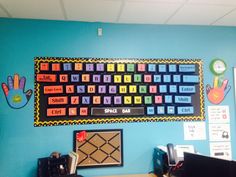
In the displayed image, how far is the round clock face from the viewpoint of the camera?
2875mm

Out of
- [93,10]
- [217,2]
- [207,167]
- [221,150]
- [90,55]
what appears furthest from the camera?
[221,150]

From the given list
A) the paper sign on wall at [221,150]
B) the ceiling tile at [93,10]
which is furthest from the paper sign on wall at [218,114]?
the ceiling tile at [93,10]

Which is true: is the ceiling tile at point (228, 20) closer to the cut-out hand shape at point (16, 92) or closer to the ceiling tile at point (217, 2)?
the ceiling tile at point (217, 2)

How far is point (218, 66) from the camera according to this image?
2.89 meters

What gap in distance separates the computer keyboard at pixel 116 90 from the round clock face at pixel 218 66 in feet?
0.54

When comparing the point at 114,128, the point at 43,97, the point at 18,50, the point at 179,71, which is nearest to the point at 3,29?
the point at 18,50

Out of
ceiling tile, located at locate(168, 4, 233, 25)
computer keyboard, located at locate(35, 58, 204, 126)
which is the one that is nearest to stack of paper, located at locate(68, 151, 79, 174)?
computer keyboard, located at locate(35, 58, 204, 126)

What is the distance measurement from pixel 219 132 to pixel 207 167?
1.18m

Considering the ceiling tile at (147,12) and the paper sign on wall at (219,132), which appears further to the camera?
the paper sign on wall at (219,132)

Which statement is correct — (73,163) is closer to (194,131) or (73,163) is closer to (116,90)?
(116,90)

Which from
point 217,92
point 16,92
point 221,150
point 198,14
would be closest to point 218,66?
point 217,92

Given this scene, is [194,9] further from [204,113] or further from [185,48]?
[204,113]

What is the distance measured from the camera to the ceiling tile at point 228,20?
2.59 meters

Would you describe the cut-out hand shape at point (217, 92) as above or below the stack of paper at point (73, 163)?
above
